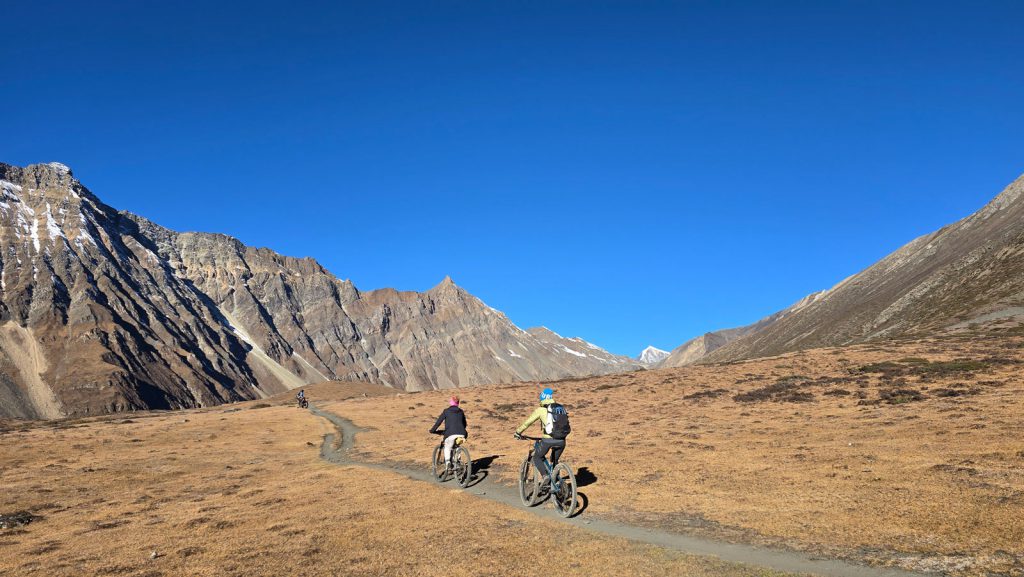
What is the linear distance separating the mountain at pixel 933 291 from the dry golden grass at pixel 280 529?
298 feet

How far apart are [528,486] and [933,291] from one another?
135 meters

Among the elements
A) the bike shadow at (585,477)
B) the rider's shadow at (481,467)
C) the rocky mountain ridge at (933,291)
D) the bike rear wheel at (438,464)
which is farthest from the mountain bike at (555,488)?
the rocky mountain ridge at (933,291)

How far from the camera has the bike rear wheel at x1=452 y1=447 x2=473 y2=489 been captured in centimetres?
2039

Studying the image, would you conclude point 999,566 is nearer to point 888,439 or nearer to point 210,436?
point 888,439

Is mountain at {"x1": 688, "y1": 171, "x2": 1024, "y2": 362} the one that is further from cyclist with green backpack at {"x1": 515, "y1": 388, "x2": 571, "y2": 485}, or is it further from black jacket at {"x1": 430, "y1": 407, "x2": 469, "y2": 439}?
cyclist with green backpack at {"x1": 515, "y1": 388, "x2": 571, "y2": 485}

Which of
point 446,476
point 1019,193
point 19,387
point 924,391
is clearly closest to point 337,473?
point 446,476

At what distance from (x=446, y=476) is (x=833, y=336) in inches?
5296

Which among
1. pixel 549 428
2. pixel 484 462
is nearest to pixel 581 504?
pixel 549 428

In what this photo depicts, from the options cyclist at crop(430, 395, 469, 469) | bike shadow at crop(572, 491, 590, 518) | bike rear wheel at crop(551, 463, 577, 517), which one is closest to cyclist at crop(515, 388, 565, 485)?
bike rear wheel at crop(551, 463, 577, 517)

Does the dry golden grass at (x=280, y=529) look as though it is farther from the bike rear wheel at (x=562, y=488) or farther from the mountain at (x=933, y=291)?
the mountain at (x=933, y=291)

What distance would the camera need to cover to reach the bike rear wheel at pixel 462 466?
20391 mm

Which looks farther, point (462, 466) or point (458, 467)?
point (458, 467)

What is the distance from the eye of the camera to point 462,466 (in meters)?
20.8

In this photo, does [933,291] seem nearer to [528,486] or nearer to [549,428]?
[528,486]
